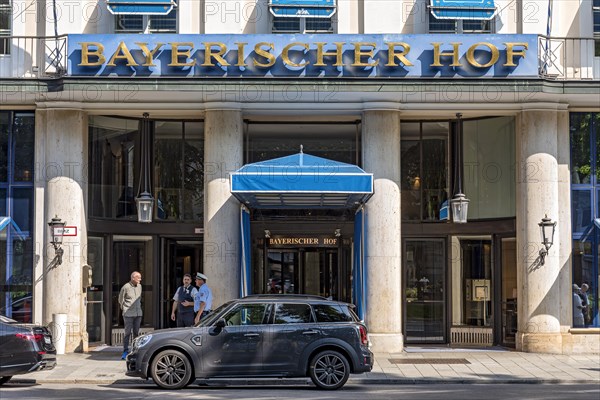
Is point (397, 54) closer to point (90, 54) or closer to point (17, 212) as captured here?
point (90, 54)

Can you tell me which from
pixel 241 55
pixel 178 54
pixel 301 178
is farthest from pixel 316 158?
pixel 178 54

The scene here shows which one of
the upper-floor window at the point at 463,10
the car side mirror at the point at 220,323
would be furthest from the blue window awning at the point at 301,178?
the upper-floor window at the point at 463,10

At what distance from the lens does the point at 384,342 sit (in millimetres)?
22938

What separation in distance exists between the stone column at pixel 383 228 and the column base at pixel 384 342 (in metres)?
0.02

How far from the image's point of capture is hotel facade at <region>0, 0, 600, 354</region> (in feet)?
73.6

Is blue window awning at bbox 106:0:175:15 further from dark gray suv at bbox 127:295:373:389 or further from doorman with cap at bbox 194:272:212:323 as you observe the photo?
dark gray suv at bbox 127:295:373:389

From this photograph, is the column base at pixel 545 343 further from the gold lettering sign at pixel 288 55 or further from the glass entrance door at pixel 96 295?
the glass entrance door at pixel 96 295

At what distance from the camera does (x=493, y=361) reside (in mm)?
21562

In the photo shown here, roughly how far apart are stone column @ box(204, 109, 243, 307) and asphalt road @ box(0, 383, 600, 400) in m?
5.39

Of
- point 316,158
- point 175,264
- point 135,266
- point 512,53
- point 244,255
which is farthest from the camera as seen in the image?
point 175,264

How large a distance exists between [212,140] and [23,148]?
4.31 metres

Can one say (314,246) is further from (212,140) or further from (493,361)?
(493,361)

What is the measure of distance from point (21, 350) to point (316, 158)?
723 centimetres

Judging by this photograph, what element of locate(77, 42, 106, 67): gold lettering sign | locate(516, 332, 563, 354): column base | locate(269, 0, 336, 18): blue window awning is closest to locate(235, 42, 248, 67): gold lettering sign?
locate(269, 0, 336, 18): blue window awning
